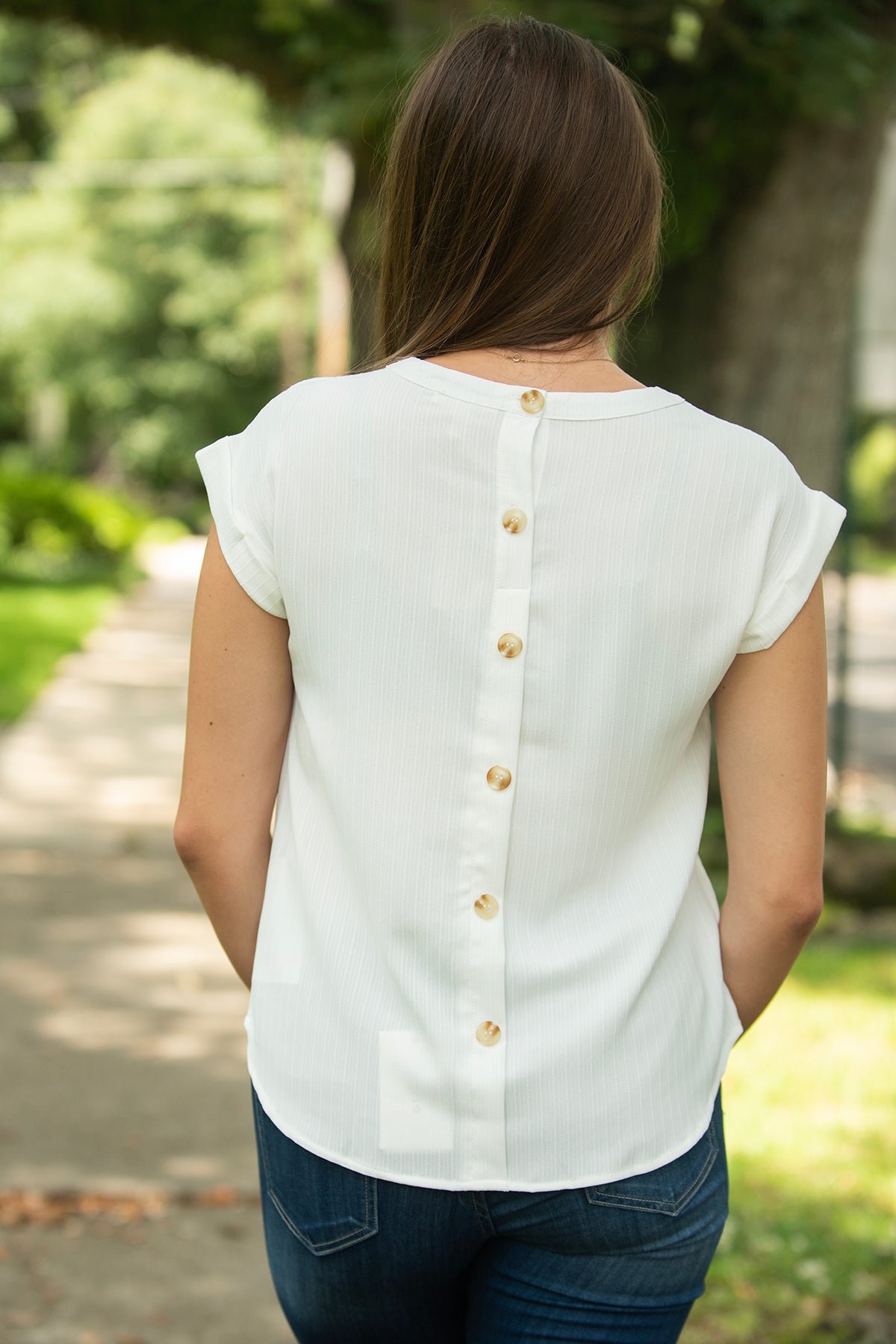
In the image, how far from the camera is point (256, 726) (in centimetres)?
140

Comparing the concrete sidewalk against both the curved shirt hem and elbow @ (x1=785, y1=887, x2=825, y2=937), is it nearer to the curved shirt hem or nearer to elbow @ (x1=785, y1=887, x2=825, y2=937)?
the curved shirt hem

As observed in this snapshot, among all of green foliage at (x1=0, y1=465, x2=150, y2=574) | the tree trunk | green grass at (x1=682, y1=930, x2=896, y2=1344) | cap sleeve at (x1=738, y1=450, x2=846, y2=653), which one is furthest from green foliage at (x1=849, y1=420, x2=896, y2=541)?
cap sleeve at (x1=738, y1=450, x2=846, y2=653)

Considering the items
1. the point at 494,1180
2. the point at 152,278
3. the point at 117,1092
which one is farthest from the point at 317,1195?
the point at 152,278

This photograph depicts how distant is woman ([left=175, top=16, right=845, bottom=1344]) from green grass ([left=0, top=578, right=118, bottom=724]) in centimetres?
784

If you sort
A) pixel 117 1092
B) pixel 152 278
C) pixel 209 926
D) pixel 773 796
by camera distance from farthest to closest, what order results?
pixel 152 278
pixel 209 926
pixel 117 1092
pixel 773 796

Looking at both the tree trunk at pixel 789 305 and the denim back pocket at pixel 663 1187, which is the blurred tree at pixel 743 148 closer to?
the tree trunk at pixel 789 305

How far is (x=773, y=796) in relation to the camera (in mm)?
1381

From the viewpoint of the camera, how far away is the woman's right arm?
1.32m

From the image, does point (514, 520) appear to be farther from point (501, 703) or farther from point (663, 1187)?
point (663, 1187)

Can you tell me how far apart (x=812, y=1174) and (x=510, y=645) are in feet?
8.97

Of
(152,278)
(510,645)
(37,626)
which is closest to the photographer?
(510,645)

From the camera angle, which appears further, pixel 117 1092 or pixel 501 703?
pixel 117 1092

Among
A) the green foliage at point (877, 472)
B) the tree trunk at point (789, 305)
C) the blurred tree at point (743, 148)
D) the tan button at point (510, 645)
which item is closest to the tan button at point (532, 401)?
the tan button at point (510, 645)

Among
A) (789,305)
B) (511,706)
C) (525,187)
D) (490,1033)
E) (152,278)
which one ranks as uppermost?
(525,187)
